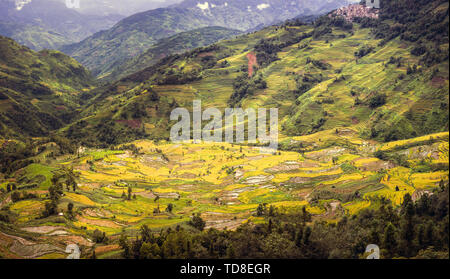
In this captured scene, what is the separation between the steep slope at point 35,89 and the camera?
9812 cm

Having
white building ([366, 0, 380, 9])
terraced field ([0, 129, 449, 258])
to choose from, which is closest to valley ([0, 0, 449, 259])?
terraced field ([0, 129, 449, 258])

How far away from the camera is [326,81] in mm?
84562

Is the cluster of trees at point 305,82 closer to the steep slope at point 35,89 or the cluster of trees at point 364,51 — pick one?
→ the cluster of trees at point 364,51

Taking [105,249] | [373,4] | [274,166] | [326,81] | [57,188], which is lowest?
[105,249]

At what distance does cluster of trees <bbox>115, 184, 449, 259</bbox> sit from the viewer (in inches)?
672

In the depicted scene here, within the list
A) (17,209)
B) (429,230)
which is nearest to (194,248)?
(429,230)

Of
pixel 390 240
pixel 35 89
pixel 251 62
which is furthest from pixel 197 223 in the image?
pixel 35 89

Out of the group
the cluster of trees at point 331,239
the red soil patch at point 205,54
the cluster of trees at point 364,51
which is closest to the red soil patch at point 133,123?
the red soil patch at point 205,54

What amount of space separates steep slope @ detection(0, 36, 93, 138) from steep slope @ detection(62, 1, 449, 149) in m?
18.1

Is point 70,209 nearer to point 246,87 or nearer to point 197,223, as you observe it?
point 197,223

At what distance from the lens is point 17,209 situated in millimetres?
30109

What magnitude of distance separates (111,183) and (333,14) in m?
122

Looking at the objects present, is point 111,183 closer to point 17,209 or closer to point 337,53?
point 17,209

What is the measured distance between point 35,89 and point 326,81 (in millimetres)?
127045
